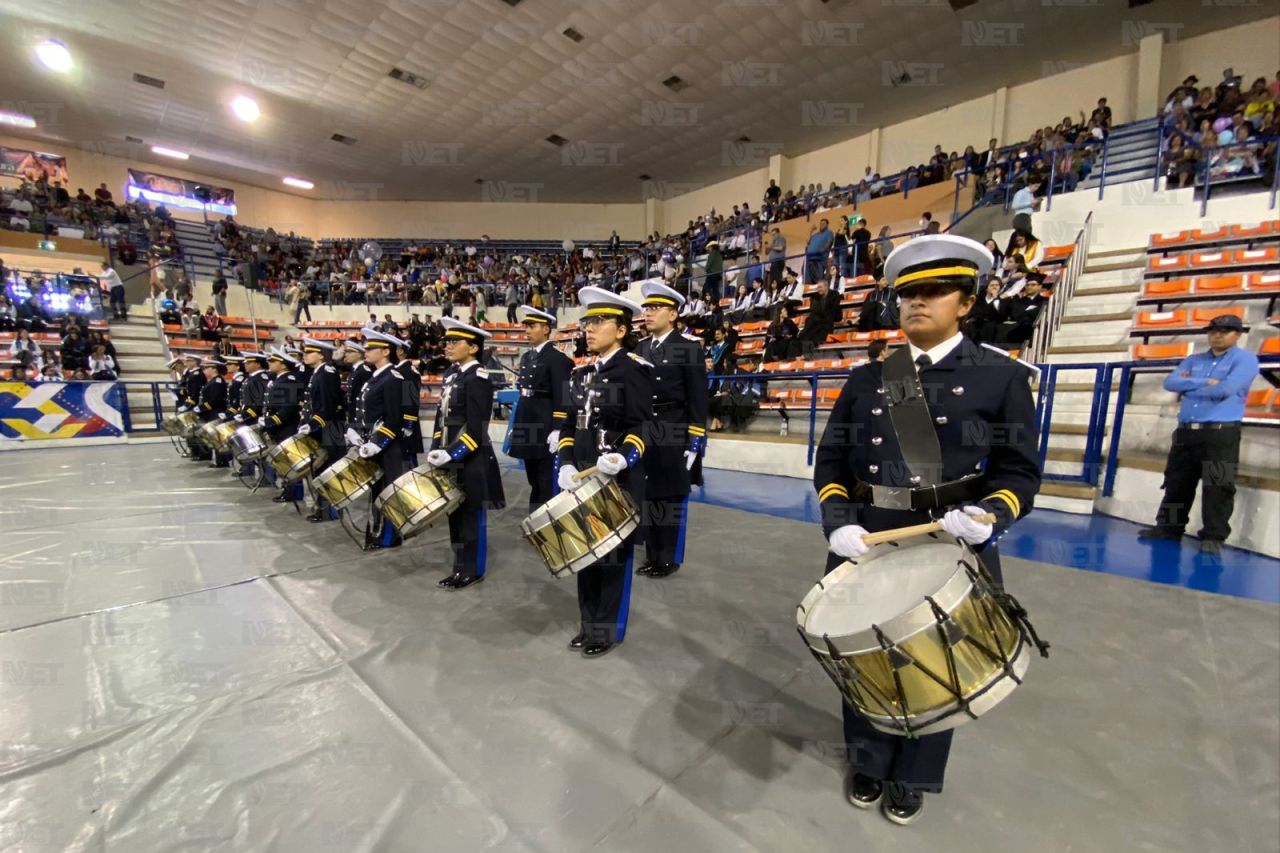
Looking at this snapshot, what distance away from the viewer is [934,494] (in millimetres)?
1646

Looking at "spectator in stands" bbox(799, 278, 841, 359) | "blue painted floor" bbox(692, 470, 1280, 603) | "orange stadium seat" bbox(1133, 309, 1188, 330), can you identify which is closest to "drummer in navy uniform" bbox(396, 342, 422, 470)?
"blue painted floor" bbox(692, 470, 1280, 603)

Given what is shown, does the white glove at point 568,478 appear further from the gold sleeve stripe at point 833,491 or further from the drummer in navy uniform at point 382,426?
the drummer in navy uniform at point 382,426

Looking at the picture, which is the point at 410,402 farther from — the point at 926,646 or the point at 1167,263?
the point at 1167,263

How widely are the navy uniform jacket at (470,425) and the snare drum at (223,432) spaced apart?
4.96 meters

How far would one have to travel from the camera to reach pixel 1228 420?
390 cm

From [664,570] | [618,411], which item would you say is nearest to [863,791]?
[618,411]

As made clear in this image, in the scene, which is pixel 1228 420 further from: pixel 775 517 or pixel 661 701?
pixel 661 701

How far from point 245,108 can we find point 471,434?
60.6ft

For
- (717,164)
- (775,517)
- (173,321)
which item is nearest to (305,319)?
(173,321)

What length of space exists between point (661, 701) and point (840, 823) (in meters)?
0.84

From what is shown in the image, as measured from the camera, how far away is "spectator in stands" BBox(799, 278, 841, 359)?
9.48 metres

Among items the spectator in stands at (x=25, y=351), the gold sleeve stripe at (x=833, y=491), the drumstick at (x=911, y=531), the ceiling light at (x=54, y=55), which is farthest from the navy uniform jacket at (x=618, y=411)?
the ceiling light at (x=54, y=55)

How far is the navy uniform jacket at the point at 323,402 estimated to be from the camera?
5000mm

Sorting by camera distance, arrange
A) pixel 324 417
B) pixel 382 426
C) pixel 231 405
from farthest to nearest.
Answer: pixel 231 405 → pixel 324 417 → pixel 382 426
